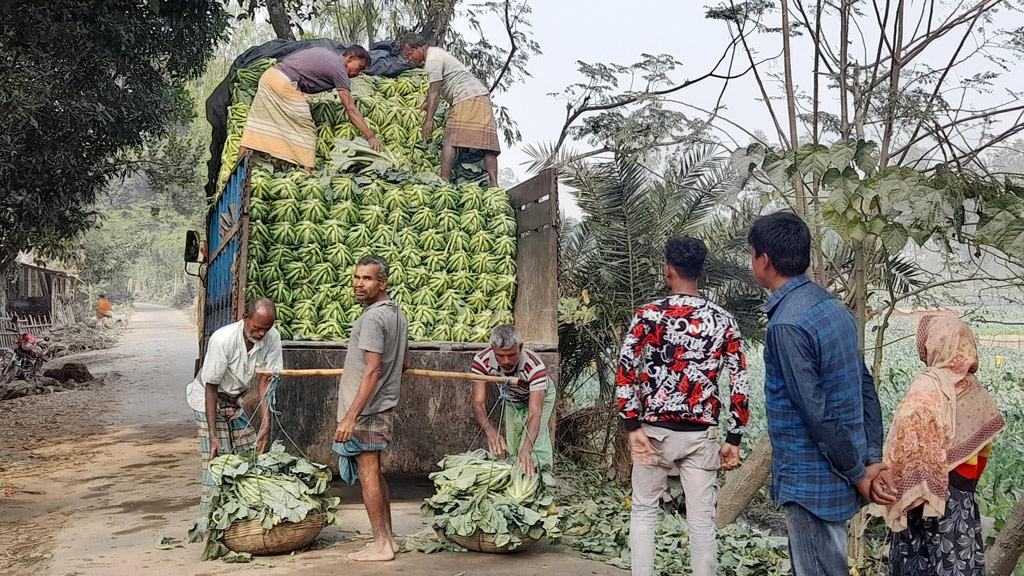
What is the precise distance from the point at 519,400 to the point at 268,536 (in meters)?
1.68

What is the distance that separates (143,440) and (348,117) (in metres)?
6.12

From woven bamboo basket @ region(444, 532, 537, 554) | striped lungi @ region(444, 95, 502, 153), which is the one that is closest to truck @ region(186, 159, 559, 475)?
striped lungi @ region(444, 95, 502, 153)

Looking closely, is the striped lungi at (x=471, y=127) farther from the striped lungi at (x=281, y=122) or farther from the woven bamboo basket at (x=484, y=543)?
the woven bamboo basket at (x=484, y=543)

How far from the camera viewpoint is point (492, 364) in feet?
18.3

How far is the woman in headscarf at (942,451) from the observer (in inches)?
141

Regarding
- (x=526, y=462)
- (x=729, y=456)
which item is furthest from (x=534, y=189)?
(x=729, y=456)

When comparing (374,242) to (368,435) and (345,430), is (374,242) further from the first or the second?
(345,430)

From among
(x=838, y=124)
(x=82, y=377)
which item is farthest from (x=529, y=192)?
(x=82, y=377)

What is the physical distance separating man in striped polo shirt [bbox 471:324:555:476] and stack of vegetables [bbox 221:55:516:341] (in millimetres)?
1429

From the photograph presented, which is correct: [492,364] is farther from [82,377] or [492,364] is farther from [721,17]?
[82,377]

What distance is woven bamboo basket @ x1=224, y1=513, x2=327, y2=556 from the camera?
16.7 ft

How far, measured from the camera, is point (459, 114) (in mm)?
8117

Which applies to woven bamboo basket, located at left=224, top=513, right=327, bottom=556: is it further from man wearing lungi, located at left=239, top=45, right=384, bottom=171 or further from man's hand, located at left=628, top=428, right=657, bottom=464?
man wearing lungi, located at left=239, top=45, right=384, bottom=171

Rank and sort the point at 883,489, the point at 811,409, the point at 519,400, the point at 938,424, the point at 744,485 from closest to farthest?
the point at 811,409
the point at 883,489
the point at 938,424
the point at 519,400
the point at 744,485
